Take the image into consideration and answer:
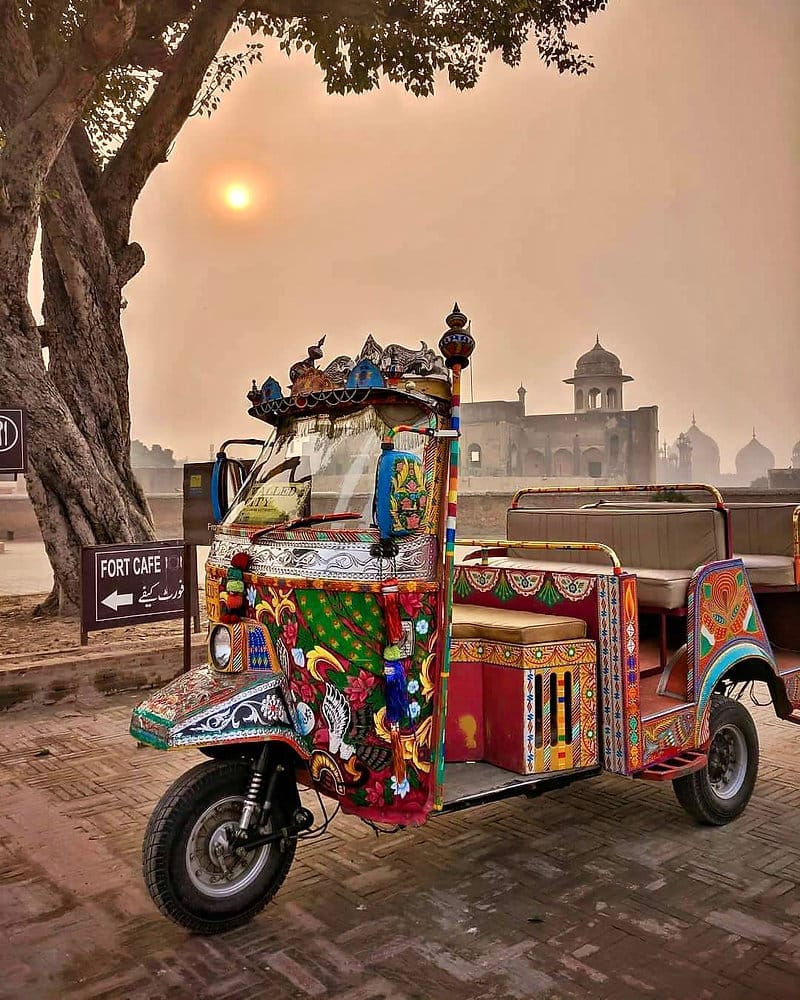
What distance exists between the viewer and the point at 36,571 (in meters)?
17.5

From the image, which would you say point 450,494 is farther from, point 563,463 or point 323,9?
point 563,463

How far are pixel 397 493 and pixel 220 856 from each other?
1650mm

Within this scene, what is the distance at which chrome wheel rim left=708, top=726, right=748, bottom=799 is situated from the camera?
4.79m

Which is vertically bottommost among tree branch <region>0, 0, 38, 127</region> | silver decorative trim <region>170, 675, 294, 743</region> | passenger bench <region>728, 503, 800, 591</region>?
silver decorative trim <region>170, 675, 294, 743</region>

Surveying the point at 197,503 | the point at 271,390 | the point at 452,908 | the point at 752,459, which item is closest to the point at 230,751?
the point at 452,908

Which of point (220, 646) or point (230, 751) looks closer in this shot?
point (230, 751)

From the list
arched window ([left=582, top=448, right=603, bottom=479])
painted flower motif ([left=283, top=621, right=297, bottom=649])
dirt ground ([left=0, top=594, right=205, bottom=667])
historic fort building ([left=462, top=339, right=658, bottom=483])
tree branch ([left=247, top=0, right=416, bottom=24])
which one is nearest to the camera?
painted flower motif ([left=283, top=621, right=297, bottom=649])

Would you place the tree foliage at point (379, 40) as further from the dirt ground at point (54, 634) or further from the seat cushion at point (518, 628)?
the seat cushion at point (518, 628)

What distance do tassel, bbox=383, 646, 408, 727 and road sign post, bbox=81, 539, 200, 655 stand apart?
4007 millimetres

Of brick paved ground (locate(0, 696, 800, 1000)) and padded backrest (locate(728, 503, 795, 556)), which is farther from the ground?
padded backrest (locate(728, 503, 795, 556))

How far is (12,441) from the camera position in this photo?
766cm

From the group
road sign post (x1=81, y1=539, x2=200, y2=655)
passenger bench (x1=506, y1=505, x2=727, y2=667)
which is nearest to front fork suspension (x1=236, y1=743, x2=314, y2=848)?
passenger bench (x1=506, y1=505, x2=727, y2=667)

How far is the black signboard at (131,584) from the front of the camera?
738 centimetres

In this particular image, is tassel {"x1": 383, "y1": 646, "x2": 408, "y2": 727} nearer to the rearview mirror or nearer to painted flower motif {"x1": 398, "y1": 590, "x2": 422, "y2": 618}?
painted flower motif {"x1": 398, "y1": 590, "x2": 422, "y2": 618}
